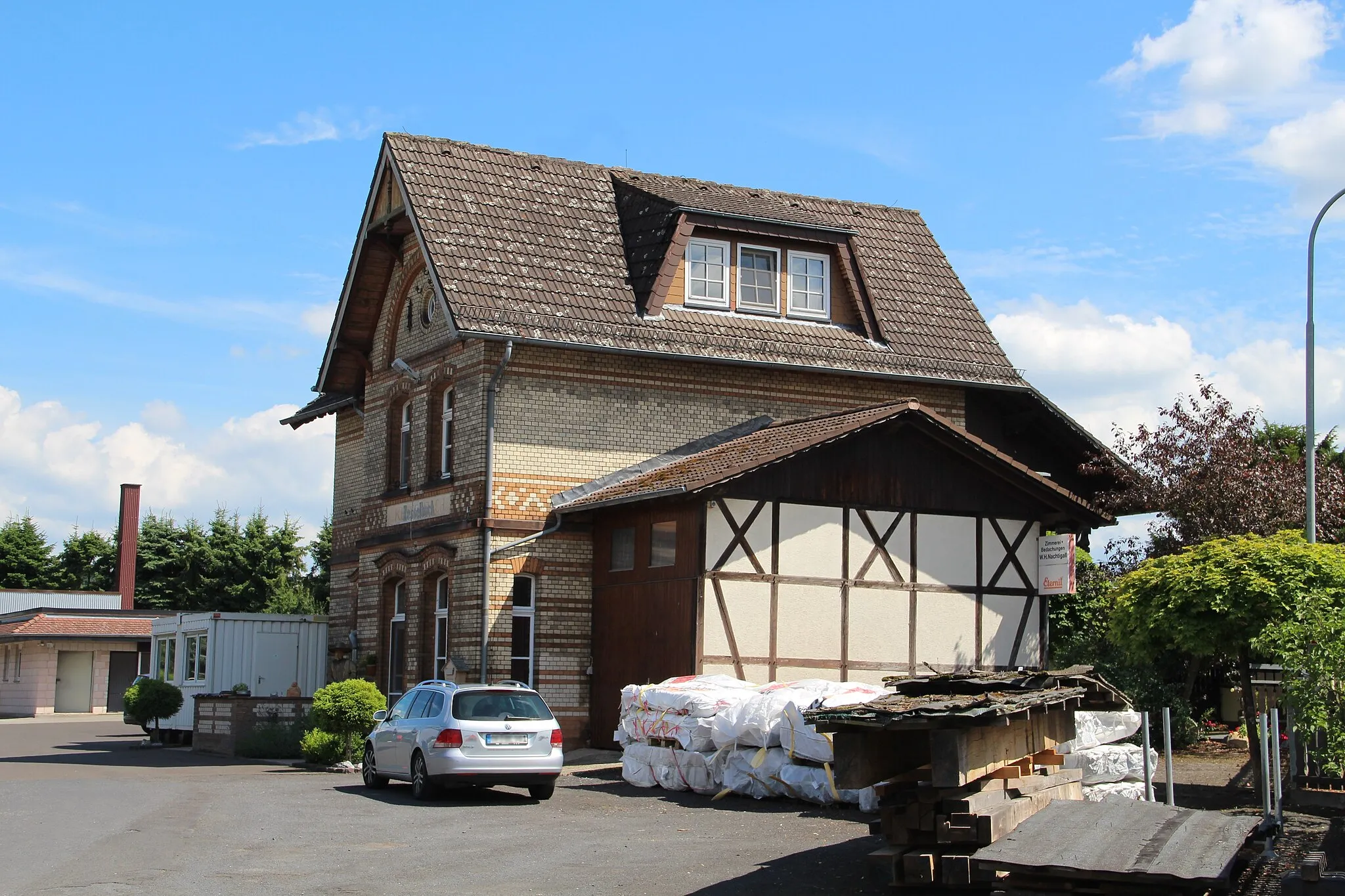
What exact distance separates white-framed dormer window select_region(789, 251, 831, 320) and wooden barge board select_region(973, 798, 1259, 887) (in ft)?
55.2

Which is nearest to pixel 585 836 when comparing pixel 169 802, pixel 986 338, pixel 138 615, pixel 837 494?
pixel 169 802

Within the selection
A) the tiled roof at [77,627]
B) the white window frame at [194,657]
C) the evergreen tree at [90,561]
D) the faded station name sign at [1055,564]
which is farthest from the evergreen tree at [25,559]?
the faded station name sign at [1055,564]

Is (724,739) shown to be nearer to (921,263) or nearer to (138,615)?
(921,263)

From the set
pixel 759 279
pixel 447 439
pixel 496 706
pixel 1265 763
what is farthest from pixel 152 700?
pixel 1265 763

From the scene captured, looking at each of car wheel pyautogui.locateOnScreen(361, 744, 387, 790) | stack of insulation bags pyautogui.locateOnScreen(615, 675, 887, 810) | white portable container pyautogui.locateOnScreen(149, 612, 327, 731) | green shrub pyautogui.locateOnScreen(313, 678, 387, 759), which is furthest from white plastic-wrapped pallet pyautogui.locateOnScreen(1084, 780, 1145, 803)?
white portable container pyautogui.locateOnScreen(149, 612, 327, 731)

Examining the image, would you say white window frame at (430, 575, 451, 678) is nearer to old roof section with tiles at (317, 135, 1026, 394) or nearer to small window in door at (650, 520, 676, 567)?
small window in door at (650, 520, 676, 567)

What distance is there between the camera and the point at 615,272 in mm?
27141

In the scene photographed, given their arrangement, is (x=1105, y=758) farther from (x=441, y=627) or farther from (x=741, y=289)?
(x=441, y=627)

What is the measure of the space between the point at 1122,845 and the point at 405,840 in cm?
710

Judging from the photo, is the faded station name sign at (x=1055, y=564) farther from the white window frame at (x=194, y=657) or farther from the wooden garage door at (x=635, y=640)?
the white window frame at (x=194, y=657)

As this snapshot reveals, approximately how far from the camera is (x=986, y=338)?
2961cm

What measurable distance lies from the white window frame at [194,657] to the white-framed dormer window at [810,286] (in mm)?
14265

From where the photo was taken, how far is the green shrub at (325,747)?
932 inches

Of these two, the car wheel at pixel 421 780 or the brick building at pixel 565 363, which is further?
the brick building at pixel 565 363
